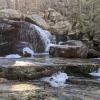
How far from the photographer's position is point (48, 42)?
1442cm

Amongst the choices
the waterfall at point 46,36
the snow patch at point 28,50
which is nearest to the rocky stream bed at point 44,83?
the snow patch at point 28,50

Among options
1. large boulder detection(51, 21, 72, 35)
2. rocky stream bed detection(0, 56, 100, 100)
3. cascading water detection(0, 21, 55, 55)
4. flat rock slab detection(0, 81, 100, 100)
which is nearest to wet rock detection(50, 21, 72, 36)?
large boulder detection(51, 21, 72, 35)

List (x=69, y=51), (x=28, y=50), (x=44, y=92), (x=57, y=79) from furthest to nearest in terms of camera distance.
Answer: (x=28, y=50), (x=69, y=51), (x=57, y=79), (x=44, y=92)

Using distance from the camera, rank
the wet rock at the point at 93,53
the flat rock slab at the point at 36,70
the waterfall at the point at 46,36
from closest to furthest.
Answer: the flat rock slab at the point at 36,70
the wet rock at the point at 93,53
the waterfall at the point at 46,36

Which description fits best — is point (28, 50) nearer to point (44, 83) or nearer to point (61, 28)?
point (61, 28)

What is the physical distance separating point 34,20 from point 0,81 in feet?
24.3

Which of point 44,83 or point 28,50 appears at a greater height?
point 28,50

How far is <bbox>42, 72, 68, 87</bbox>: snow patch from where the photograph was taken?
8539 millimetres

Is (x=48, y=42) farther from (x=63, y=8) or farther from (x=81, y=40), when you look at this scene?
(x=63, y=8)

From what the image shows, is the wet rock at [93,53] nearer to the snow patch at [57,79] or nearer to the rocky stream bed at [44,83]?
the rocky stream bed at [44,83]

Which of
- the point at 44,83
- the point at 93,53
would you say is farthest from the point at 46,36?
the point at 44,83

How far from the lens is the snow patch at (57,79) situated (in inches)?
336

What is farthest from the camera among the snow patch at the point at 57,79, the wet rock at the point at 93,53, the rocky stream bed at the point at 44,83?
the wet rock at the point at 93,53

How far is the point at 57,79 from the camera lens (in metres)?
9.13
